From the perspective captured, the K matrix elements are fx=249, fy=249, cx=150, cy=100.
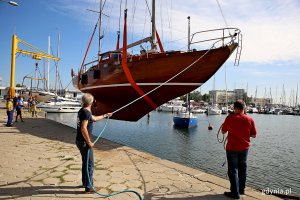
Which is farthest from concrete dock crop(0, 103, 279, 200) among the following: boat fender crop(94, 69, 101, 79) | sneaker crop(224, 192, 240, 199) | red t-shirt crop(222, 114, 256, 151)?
boat fender crop(94, 69, 101, 79)

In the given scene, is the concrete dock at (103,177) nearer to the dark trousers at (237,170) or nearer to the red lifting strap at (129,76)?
the dark trousers at (237,170)

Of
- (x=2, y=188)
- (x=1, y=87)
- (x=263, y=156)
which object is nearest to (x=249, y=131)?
(x=2, y=188)

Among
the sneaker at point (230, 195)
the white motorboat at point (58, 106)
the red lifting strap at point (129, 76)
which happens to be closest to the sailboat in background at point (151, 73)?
the red lifting strap at point (129, 76)

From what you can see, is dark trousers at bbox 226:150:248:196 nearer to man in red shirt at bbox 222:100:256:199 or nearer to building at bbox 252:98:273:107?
man in red shirt at bbox 222:100:256:199

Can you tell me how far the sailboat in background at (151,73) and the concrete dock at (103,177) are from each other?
215cm

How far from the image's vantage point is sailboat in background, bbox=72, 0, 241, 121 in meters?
9.34

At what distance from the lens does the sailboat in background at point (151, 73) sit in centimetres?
934

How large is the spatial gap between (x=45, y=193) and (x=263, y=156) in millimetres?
14336

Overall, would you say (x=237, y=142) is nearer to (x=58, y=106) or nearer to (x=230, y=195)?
(x=230, y=195)

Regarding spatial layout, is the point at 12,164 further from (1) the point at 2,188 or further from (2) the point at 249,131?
(2) the point at 249,131

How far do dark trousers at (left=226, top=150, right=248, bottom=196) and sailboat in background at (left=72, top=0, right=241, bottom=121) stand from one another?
13.0 feet

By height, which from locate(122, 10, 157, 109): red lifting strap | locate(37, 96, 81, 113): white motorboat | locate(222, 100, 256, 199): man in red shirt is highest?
locate(122, 10, 157, 109): red lifting strap

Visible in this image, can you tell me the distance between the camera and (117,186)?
4891 millimetres

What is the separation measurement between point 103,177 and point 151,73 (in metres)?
5.61
